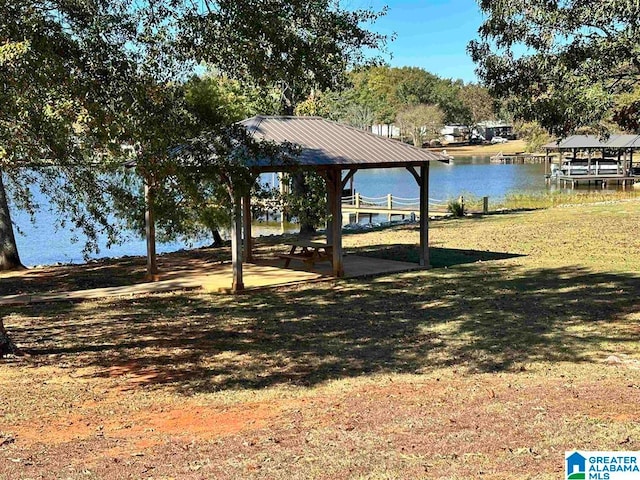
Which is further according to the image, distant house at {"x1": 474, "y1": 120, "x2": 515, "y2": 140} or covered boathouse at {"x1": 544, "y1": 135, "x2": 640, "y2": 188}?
distant house at {"x1": 474, "y1": 120, "x2": 515, "y2": 140}

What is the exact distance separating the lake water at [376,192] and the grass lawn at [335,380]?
346 centimetres

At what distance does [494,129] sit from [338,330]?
112 metres

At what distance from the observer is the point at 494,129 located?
11731cm

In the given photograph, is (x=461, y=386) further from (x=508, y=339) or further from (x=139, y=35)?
(x=139, y=35)

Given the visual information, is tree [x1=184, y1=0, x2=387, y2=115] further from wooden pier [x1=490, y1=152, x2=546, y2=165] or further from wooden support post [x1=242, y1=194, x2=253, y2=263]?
wooden pier [x1=490, y1=152, x2=546, y2=165]

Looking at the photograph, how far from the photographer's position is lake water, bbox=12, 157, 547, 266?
73.0 feet

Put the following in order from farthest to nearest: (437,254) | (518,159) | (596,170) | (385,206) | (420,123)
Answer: (420,123), (518,159), (596,170), (385,206), (437,254)

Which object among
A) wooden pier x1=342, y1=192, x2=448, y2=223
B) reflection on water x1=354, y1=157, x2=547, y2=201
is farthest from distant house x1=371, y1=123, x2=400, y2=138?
wooden pier x1=342, y1=192, x2=448, y2=223

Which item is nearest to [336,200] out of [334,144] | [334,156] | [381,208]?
[334,156]

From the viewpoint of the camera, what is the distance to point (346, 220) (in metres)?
31.5

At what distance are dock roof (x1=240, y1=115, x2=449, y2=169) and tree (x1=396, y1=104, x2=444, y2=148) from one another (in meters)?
→ 79.0

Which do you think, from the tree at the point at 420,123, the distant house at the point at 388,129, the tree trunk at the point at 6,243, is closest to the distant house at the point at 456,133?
the distant house at the point at 388,129

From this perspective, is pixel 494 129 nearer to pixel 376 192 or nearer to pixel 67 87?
pixel 376 192

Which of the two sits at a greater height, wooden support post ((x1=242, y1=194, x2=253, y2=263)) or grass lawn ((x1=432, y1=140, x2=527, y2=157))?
grass lawn ((x1=432, y1=140, x2=527, y2=157))
